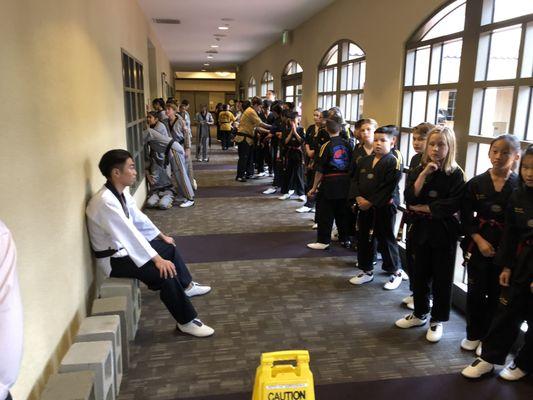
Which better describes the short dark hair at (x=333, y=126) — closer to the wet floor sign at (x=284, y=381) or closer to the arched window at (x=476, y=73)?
the arched window at (x=476, y=73)

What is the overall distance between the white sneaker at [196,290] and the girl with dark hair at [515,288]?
1974mm

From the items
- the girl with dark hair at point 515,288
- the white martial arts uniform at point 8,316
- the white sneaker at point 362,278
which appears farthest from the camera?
the white sneaker at point 362,278

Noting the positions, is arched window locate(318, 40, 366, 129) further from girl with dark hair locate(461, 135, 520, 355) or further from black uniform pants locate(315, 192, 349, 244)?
girl with dark hair locate(461, 135, 520, 355)

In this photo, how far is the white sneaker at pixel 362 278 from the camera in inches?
149

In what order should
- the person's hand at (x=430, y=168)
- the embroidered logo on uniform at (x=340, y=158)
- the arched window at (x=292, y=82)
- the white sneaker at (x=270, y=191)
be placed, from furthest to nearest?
the arched window at (x=292, y=82)
the white sneaker at (x=270, y=191)
the embroidered logo on uniform at (x=340, y=158)
the person's hand at (x=430, y=168)

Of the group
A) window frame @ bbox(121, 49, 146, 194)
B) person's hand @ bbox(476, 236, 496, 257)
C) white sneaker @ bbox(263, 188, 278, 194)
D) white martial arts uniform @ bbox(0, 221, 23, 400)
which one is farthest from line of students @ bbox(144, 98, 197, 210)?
white martial arts uniform @ bbox(0, 221, 23, 400)

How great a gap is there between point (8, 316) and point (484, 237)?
7.98ft

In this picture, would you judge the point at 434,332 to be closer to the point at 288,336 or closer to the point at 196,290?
the point at 288,336

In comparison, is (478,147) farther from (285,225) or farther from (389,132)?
(285,225)

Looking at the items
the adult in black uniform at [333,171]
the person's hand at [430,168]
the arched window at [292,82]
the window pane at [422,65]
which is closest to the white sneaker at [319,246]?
the adult in black uniform at [333,171]

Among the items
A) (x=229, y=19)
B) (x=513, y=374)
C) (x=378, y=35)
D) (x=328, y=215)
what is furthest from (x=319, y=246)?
(x=229, y=19)

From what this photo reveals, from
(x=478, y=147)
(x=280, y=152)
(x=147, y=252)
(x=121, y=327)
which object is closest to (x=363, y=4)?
(x=280, y=152)

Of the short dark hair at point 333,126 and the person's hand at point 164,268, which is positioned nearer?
the person's hand at point 164,268

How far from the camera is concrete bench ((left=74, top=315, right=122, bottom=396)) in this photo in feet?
7.40
